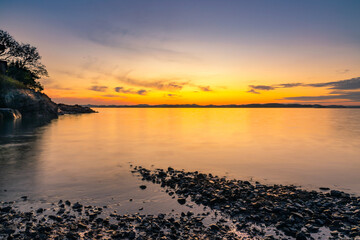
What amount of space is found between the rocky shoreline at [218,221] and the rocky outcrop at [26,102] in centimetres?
6916

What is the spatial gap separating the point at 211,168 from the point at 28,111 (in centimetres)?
7546

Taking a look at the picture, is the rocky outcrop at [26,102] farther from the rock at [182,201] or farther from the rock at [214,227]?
the rock at [214,227]

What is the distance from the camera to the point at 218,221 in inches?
362

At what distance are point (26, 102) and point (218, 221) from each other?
261 feet

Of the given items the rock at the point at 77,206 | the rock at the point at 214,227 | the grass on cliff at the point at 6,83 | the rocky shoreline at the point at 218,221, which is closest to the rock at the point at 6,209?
the rocky shoreline at the point at 218,221

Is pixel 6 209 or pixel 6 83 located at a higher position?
pixel 6 83

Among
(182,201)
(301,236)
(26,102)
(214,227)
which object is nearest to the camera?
(301,236)

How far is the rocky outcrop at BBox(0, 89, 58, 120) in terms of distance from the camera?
66188 mm

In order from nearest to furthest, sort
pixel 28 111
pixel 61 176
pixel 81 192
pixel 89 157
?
1. pixel 81 192
2. pixel 61 176
3. pixel 89 157
4. pixel 28 111

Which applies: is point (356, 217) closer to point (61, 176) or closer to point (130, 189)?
point (130, 189)

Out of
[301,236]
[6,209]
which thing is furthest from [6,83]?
[301,236]

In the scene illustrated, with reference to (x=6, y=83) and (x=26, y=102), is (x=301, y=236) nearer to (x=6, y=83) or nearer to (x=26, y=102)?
(x=26, y=102)

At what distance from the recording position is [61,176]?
15406 millimetres

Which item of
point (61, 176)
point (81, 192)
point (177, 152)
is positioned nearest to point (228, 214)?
point (81, 192)
